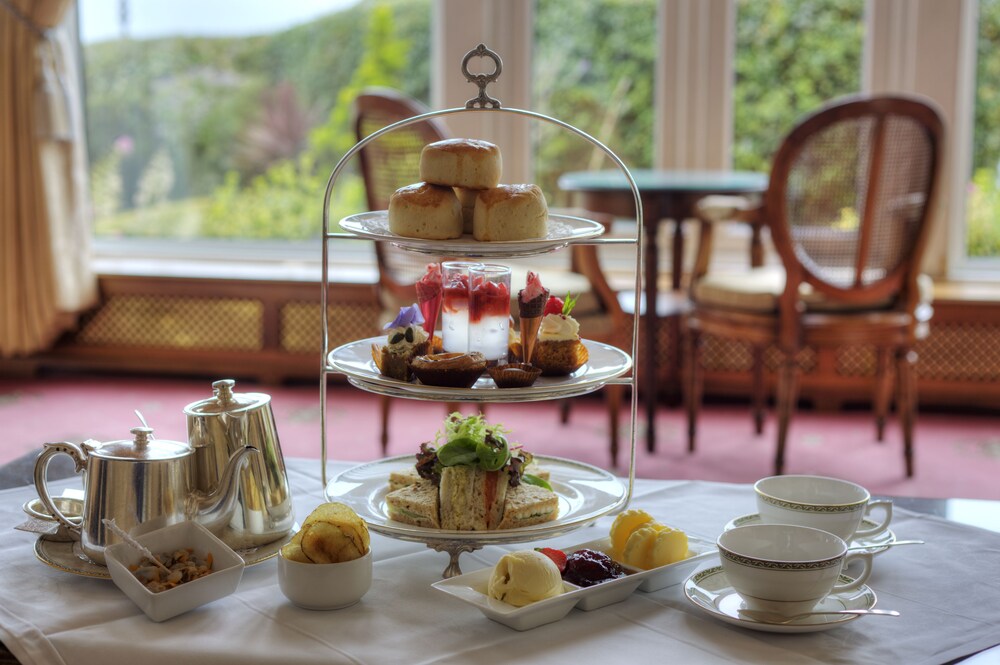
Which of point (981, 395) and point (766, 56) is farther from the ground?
point (766, 56)

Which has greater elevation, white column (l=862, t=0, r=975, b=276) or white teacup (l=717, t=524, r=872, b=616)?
white column (l=862, t=0, r=975, b=276)

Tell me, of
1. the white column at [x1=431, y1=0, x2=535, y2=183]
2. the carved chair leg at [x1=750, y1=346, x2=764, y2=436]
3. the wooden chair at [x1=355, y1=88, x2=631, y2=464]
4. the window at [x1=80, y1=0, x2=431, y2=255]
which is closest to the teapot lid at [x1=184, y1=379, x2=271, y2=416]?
the wooden chair at [x1=355, y1=88, x2=631, y2=464]

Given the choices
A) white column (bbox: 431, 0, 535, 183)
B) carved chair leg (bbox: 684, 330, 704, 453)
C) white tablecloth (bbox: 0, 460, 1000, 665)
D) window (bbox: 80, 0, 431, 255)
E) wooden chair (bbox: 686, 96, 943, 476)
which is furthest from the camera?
window (bbox: 80, 0, 431, 255)

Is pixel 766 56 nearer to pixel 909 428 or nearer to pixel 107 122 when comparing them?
pixel 909 428

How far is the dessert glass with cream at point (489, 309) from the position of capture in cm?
141

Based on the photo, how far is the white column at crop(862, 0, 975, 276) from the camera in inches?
167

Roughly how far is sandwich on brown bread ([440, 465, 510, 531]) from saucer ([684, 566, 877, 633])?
24 centimetres

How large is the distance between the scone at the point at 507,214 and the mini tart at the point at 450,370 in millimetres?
151

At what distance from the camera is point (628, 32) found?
15.2ft

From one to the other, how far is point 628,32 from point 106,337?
251cm

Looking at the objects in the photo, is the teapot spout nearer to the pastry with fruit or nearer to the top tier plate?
the top tier plate

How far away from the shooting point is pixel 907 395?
11.1 ft

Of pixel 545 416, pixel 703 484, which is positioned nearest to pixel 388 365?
pixel 703 484

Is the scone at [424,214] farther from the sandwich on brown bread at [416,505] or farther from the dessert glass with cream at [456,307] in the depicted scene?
the sandwich on brown bread at [416,505]
